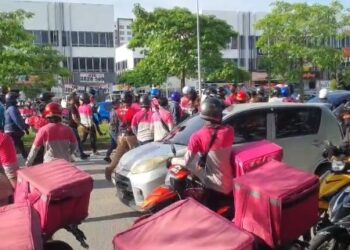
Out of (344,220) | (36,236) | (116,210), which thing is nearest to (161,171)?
(116,210)

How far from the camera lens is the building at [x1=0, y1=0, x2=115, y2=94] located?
51344 mm

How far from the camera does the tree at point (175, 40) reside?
25.2m

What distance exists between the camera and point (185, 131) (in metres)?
7.46

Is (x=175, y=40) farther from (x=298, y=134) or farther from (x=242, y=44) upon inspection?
(x=242, y=44)

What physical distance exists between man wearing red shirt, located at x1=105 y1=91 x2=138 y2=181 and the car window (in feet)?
5.53

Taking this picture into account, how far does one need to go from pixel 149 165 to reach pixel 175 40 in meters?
19.4

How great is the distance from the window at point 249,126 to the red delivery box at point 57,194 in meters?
3.56

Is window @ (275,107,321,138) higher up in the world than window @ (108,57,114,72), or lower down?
lower down

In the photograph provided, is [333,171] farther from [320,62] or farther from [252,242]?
[320,62]

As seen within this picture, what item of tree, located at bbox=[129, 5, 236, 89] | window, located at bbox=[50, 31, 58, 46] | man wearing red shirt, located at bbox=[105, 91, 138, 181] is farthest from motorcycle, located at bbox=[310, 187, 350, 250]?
window, located at bbox=[50, 31, 58, 46]

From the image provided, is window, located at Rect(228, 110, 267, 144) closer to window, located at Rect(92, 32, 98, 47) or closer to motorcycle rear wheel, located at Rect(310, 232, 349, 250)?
motorcycle rear wheel, located at Rect(310, 232, 349, 250)

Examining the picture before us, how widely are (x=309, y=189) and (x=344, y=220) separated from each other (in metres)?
0.82

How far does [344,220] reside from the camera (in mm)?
4359

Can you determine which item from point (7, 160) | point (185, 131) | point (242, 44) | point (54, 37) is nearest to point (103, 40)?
point (54, 37)
